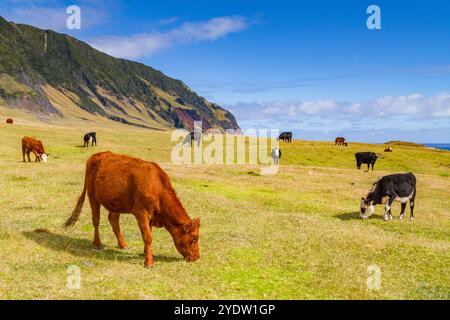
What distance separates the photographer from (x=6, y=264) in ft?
49.0

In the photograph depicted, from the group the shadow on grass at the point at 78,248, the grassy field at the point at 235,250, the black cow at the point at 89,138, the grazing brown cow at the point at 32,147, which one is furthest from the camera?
the black cow at the point at 89,138

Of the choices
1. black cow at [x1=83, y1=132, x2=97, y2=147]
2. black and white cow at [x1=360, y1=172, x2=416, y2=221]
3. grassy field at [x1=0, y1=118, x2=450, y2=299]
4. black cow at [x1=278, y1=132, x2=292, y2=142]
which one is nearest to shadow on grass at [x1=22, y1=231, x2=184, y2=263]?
grassy field at [x1=0, y1=118, x2=450, y2=299]

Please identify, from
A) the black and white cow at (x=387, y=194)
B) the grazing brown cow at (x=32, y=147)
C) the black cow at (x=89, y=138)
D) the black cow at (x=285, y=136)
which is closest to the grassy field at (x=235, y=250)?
the black and white cow at (x=387, y=194)

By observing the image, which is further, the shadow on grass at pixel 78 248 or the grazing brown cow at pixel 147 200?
the shadow on grass at pixel 78 248

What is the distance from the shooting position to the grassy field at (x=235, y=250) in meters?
13.7

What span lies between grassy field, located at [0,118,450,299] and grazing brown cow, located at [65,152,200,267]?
3.01 feet

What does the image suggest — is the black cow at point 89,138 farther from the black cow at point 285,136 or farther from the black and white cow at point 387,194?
the black cow at point 285,136

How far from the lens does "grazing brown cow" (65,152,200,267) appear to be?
15516 millimetres

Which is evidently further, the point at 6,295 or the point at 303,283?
the point at 303,283

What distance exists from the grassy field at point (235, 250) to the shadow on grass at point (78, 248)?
39mm

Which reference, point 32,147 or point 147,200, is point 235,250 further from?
point 32,147
